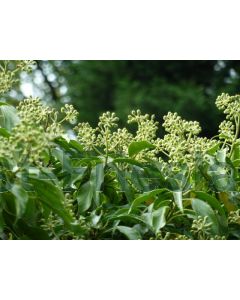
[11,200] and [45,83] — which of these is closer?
[11,200]

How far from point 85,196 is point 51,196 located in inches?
4.7

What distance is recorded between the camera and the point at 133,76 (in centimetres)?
465

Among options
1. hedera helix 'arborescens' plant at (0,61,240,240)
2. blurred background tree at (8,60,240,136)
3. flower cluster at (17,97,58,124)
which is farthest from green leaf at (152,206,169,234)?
blurred background tree at (8,60,240,136)

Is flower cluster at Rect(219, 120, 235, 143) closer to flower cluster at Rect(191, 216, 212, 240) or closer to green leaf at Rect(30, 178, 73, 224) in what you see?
flower cluster at Rect(191, 216, 212, 240)

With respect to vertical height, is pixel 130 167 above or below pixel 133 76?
below

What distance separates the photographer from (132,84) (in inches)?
176

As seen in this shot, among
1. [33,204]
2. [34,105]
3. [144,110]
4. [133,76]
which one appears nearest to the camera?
[33,204]

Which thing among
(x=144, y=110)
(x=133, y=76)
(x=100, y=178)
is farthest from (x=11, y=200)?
(x=133, y=76)
